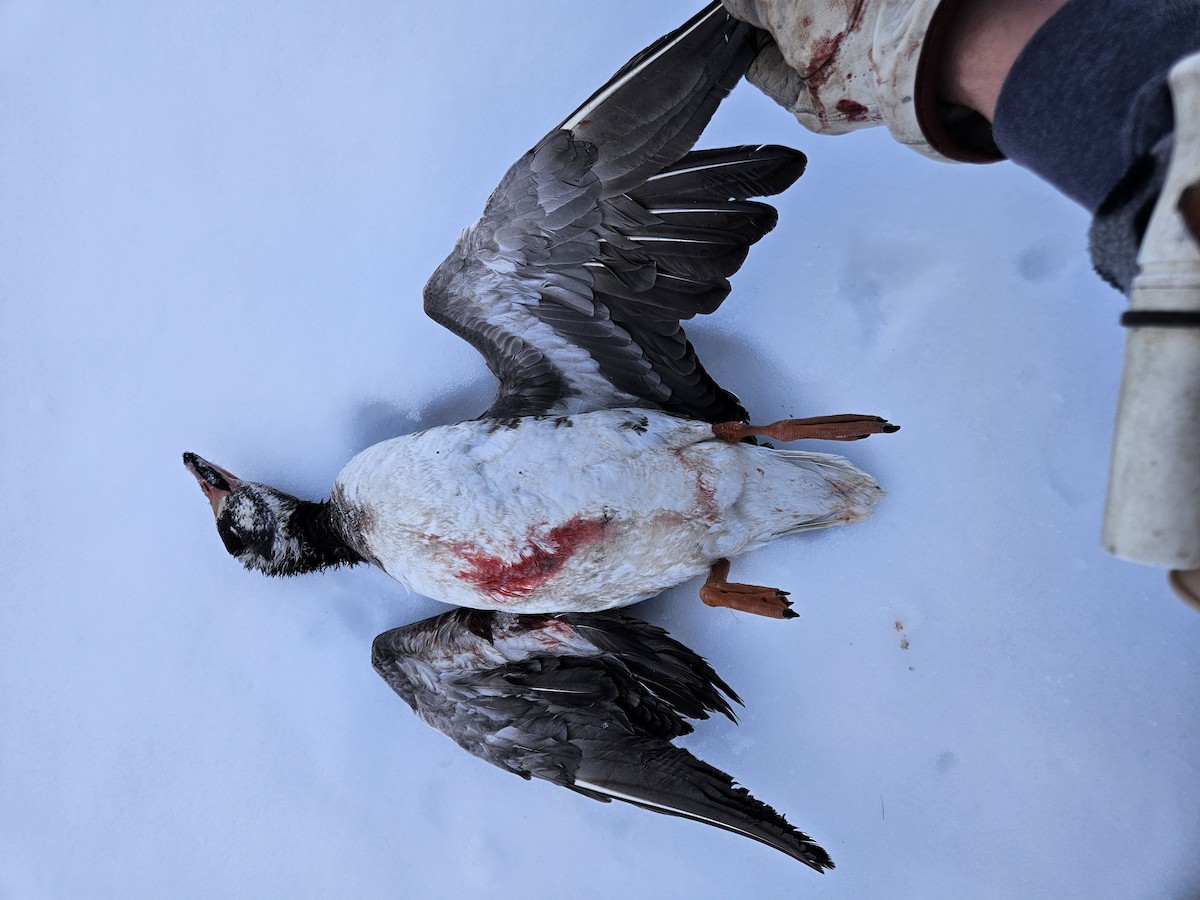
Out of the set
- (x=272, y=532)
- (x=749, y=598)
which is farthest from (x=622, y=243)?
(x=272, y=532)

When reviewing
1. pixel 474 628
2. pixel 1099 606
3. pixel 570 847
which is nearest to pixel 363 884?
pixel 570 847

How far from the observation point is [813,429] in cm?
153

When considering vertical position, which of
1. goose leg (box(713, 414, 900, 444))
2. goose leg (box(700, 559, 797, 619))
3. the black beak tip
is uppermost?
the black beak tip

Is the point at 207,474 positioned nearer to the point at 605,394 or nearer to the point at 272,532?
the point at 272,532

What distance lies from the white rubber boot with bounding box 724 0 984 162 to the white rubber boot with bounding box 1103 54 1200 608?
0.44 m

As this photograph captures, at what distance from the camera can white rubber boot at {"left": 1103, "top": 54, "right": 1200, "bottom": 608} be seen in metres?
0.71

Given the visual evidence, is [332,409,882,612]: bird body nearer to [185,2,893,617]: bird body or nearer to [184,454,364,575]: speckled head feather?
[185,2,893,617]: bird body

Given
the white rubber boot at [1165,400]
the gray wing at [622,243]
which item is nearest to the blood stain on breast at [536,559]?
the gray wing at [622,243]

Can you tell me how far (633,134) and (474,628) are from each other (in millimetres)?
1025

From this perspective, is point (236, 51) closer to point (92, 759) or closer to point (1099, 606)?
point (92, 759)

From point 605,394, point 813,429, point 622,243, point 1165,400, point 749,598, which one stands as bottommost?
point 749,598

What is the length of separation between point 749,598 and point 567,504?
412mm

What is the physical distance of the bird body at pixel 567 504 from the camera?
4.78ft

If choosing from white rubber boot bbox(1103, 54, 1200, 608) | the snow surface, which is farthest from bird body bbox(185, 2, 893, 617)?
white rubber boot bbox(1103, 54, 1200, 608)
